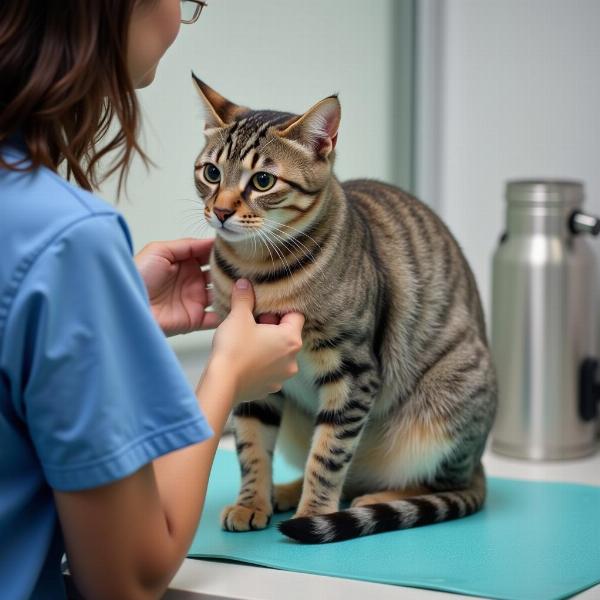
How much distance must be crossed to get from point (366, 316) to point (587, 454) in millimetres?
798

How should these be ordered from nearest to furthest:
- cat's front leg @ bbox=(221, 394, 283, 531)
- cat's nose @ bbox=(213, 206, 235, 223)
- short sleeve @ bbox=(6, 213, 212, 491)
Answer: short sleeve @ bbox=(6, 213, 212, 491) → cat's nose @ bbox=(213, 206, 235, 223) → cat's front leg @ bbox=(221, 394, 283, 531)

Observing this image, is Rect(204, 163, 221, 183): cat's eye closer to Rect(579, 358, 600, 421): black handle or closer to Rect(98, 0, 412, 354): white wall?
Rect(98, 0, 412, 354): white wall

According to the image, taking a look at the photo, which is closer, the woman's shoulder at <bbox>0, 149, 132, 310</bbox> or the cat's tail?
the woman's shoulder at <bbox>0, 149, 132, 310</bbox>

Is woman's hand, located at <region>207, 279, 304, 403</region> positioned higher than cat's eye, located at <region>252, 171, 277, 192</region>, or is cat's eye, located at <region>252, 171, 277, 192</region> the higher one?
cat's eye, located at <region>252, 171, 277, 192</region>

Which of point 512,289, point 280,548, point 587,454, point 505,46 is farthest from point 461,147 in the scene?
point 280,548

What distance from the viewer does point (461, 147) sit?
7.40 feet

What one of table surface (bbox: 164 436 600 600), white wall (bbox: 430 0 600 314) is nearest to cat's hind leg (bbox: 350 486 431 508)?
table surface (bbox: 164 436 600 600)

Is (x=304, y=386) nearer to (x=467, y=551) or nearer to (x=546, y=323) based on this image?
(x=467, y=551)

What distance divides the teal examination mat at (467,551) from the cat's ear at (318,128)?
0.48 metres

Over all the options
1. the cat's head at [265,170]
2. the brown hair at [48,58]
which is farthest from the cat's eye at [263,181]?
the brown hair at [48,58]

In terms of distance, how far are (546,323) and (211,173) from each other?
0.85m

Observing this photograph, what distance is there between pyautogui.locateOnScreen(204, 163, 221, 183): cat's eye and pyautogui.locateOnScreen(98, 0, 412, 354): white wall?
258 mm

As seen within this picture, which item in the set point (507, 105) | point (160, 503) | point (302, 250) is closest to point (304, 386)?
point (302, 250)

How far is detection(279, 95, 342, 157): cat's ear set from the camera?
3.90 ft
